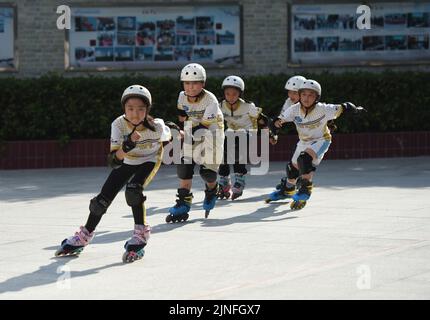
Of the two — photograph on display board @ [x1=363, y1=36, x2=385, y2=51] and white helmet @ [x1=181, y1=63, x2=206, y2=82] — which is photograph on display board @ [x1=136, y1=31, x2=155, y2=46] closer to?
photograph on display board @ [x1=363, y1=36, x2=385, y2=51]

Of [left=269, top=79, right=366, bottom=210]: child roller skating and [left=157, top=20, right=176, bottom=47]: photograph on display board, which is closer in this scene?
[left=269, top=79, right=366, bottom=210]: child roller skating

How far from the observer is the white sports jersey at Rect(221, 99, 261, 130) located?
15156 millimetres

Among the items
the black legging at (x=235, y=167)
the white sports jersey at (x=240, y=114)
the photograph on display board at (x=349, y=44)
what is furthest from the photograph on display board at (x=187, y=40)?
the black legging at (x=235, y=167)

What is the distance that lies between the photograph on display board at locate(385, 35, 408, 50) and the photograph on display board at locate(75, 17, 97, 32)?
538 cm

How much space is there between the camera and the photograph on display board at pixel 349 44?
68.9ft

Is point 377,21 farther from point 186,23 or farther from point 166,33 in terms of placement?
point 166,33

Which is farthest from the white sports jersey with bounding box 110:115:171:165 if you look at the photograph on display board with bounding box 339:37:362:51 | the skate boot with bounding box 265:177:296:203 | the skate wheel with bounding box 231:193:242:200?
the photograph on display board with bounding box 339:37:362:51

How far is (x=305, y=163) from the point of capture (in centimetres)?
1358

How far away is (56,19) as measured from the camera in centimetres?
2056

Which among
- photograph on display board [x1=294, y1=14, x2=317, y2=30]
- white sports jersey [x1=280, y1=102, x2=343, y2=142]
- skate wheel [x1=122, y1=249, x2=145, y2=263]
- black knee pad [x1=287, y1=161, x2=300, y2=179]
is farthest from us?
photograph on display board [x1=294, y1=14, x2=317, y2=30]

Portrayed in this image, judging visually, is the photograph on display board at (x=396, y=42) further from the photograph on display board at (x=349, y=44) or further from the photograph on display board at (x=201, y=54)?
the photograph on display board at (x=201, y=54)

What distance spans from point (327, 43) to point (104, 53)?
4072mm

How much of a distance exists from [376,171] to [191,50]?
4.91 m
